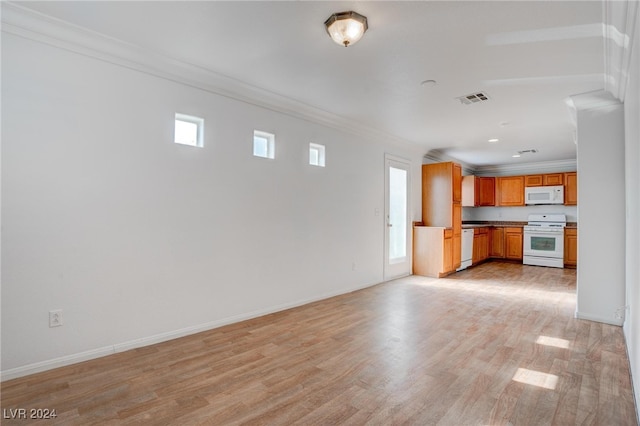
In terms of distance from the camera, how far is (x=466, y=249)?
6.85 metres

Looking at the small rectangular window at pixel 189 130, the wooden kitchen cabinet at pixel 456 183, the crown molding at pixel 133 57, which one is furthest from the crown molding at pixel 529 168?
the small rectangular window at pixel 189 130

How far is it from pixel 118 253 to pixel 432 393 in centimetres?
262

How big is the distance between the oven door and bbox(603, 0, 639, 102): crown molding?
4752mm

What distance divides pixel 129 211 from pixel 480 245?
747cm

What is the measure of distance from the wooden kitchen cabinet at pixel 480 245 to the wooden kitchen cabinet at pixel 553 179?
1.75 meters

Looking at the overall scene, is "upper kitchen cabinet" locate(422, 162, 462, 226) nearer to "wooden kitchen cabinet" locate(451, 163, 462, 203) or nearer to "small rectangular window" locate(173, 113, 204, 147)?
"wooden kitchen cabinet" locate(451, 163, 462, 203)

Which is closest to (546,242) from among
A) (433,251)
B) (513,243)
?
(513,243)

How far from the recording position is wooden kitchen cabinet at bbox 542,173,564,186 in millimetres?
7496

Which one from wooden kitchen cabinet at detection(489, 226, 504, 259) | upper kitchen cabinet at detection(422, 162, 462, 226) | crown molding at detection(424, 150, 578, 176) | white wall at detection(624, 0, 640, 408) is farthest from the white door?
wooden kitchen cabinet at detection(489, 226, 504, 259)

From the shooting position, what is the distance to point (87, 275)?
2494 millimetres

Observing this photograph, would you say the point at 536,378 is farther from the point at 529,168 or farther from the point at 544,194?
the point at 529,168

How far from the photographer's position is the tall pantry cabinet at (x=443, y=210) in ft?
19.7

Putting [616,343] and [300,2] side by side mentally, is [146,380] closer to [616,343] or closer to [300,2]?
[300,2]

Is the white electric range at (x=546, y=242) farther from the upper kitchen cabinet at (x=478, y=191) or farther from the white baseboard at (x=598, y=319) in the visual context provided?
the white baseboard at (x=598, y=319)
